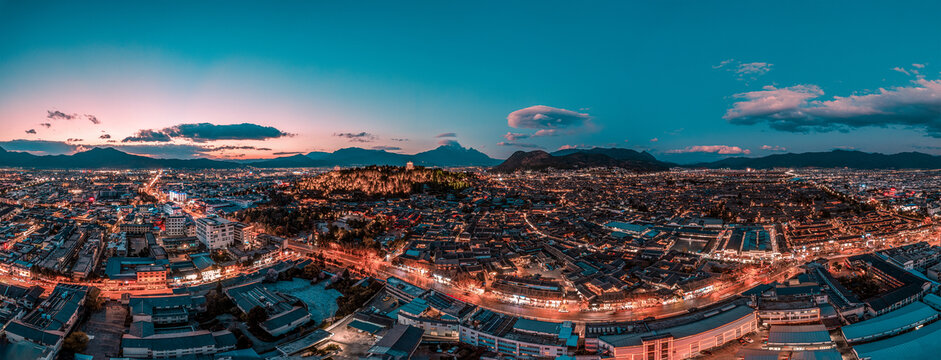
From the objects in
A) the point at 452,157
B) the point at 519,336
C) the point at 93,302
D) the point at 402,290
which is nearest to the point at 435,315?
the point at 402,290

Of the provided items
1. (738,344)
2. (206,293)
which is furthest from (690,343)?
(206,293)

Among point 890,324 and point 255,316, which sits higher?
point 890,324

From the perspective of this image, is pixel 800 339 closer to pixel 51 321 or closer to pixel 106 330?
pixel 106 330

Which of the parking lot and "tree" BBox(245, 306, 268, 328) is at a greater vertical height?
"tree" BBox(245, 306, 268, 328)

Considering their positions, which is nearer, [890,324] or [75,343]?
[75,343]

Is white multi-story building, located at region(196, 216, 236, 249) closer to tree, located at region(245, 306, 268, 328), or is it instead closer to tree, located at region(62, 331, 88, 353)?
tree, located at region(245, 306, 268, 328)

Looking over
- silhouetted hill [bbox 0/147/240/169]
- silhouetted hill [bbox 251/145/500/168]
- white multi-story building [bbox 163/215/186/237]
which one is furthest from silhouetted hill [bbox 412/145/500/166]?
white multi-story building [bbox 163/215/186/237]

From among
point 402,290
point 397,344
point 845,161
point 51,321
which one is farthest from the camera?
point 845,161
